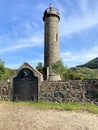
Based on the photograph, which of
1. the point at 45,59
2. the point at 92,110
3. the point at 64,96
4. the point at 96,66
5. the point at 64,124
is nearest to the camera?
the point at 64,124

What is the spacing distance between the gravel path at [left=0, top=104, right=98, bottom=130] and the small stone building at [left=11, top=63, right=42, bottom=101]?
2948 mm

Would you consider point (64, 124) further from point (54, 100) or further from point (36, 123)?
point (54, 100)

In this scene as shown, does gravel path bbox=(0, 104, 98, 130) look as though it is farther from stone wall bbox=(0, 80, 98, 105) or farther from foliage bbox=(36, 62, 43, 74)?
foliage bbox=(36, 62, 43, 74)

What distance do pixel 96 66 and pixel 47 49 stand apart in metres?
76.2

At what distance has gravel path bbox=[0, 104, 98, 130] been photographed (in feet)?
29.8

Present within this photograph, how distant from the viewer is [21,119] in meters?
10.0

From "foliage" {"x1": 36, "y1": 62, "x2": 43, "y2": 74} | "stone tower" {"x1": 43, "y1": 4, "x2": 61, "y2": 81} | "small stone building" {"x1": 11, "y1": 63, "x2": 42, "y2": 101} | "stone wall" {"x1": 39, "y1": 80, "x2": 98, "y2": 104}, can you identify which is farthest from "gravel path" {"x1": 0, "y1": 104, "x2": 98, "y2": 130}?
"stone tower" {"x1": 43, "y1": 4, "x2": 61, "y2": 81}

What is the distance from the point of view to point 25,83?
49.8ft

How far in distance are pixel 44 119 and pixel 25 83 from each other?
5.36 meters

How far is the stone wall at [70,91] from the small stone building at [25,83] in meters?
0.43

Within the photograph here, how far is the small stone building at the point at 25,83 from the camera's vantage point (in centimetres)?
1502

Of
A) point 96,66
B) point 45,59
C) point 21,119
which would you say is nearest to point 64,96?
point 21,119

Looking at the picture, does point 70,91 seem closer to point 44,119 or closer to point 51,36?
point 44,119

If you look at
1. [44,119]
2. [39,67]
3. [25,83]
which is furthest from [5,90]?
[39,67]
